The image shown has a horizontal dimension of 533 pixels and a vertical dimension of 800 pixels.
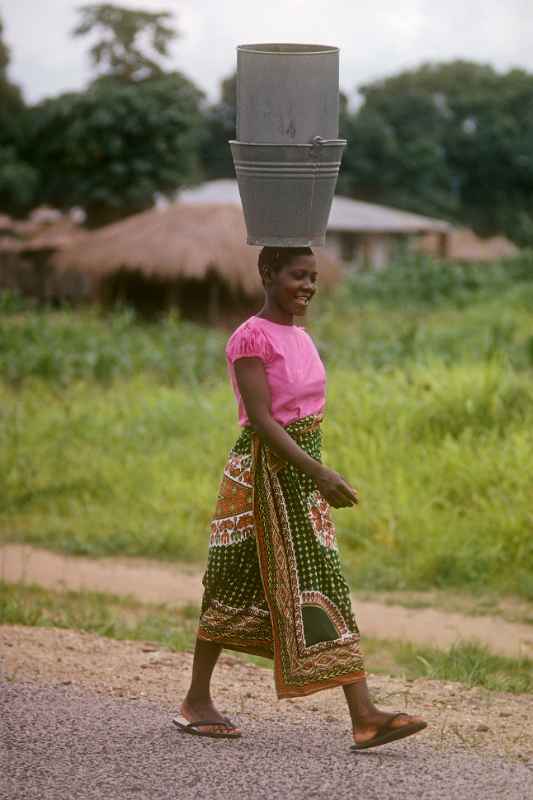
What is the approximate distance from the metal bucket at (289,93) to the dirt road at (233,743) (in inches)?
66.1

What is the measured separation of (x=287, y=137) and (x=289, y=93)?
0.40ft

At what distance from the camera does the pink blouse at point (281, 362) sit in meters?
3.34

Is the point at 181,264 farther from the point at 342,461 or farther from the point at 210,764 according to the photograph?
the point at 210,764

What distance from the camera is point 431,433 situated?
8211mm

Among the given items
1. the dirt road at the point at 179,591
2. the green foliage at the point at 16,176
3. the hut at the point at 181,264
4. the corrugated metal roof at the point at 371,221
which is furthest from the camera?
the corrugated metal roof at the point at 371,221

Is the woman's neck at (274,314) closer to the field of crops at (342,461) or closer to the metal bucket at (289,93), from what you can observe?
the metal bucket at (289,93)

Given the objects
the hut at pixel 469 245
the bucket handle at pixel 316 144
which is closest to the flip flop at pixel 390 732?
the bucket handle at pixel 316 144

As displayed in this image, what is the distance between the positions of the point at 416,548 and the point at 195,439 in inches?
101

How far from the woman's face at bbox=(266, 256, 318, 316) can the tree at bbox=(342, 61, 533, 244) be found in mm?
34614

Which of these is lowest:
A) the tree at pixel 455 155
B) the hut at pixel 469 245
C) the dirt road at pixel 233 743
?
the dirt road at pixel 233 743

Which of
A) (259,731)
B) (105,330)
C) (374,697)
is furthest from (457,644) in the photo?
(105,330)

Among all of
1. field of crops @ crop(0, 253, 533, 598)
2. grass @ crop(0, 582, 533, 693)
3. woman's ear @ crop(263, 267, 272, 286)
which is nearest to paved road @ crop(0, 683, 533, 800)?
grass @ crop(0, 582, 533, 693)

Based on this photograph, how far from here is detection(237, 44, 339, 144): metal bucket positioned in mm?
3348

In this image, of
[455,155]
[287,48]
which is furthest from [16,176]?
[287,48]
